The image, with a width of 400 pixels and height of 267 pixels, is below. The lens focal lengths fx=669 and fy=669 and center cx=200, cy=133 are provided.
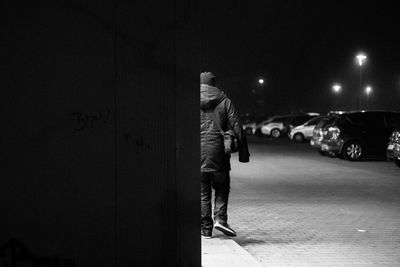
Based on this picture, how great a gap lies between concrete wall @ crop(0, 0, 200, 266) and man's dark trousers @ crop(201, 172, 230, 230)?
3131 millimetres

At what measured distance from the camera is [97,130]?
461 centimetres

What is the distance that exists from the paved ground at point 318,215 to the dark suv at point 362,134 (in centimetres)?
346

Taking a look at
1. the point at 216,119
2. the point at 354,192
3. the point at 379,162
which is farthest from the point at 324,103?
the point at 216,119

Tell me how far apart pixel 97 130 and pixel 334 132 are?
19.5m

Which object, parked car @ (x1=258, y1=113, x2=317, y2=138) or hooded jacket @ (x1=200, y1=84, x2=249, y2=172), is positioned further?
parked car @ (x1=258, y1=113, x2=317, y2=138)

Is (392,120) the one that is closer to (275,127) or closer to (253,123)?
(275,127)

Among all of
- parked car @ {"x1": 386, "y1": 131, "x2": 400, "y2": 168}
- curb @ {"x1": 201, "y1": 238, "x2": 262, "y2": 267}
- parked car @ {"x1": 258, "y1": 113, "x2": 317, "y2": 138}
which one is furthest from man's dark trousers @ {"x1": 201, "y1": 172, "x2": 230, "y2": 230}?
parked car @ {"x1": 258, "y1": 113, "x2": 317, "y2": 138}

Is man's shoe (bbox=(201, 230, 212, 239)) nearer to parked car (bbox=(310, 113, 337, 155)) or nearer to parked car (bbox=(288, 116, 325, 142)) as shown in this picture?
parked car (bbox=(310, 113, 337, 155))

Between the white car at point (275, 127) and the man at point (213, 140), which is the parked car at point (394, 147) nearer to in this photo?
the man at point (213, 140)

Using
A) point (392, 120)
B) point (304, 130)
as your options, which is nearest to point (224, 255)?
point (392, 120)

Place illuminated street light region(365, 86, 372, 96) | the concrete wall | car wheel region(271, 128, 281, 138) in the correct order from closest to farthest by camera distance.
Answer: the concrete wall → car wheel region(271, 128, 281, 138) → illuminated street light region(365, 86, 372, 96)

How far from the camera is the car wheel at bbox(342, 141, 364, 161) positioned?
2294 cm

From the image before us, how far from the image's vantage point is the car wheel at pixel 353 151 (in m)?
22.9

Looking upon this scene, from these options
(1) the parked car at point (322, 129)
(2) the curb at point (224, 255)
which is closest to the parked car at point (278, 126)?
(1) the parked car at point (322, 129)
